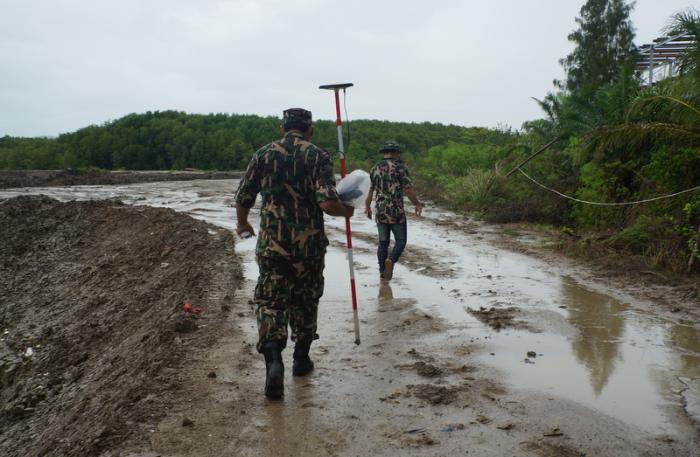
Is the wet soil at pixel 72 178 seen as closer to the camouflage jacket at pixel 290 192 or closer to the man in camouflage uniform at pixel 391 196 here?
the man in camouflage uniform at pixel 391 196

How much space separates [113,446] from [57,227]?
48.8 ft

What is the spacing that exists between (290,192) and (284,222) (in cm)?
22

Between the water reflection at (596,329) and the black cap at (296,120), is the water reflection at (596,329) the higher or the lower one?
the lower one

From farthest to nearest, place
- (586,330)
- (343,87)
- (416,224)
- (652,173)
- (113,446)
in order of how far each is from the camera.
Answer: (416,224), (652,173), (586,330), (343,87), (113,446)

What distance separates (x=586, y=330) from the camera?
6.20m

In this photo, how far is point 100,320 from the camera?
8.77 m

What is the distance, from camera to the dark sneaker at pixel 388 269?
8.71 meters

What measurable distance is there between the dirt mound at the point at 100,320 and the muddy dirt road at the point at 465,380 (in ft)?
1.13

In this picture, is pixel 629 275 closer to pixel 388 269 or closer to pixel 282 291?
pixel 388 269

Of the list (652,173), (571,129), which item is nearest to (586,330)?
(652,173)

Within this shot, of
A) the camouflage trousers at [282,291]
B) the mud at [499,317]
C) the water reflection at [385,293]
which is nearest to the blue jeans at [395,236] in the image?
the water reflection at [385,293]

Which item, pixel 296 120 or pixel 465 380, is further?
pixel 465 380

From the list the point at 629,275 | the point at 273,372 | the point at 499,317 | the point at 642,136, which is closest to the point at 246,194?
the point at 273,372

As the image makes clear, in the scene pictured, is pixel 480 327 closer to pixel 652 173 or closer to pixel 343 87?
A: pixel 343 87
